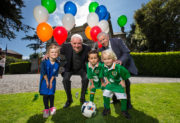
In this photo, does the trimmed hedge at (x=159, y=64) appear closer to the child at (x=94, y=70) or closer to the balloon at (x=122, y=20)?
the balloon at (x=122, y=20)

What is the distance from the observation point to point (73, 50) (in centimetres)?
317

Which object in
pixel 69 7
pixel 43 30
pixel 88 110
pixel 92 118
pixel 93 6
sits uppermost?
pixel 93 6

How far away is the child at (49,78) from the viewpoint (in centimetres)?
241

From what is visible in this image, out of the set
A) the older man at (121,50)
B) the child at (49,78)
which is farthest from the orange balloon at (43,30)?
the older man at (121,50)

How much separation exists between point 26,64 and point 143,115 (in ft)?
72.3

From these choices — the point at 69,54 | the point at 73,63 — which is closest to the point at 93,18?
the point at 69,54

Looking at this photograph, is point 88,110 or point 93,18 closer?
point 88,110

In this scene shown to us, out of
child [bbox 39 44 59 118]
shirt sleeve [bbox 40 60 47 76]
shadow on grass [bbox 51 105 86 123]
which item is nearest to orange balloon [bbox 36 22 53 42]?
child [bbox 39 44 59 118]

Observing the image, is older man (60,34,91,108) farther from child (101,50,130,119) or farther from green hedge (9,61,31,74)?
green hedge (9,61,31,74)

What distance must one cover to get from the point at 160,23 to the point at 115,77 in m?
23.3

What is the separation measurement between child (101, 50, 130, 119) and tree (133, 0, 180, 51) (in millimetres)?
22251

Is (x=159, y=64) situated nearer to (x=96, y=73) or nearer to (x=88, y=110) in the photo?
(x=96, y=73)

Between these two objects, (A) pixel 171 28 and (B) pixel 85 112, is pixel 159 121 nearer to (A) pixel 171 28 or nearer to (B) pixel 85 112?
(B) pixel 85 112

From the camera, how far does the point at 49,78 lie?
8.36 feet
